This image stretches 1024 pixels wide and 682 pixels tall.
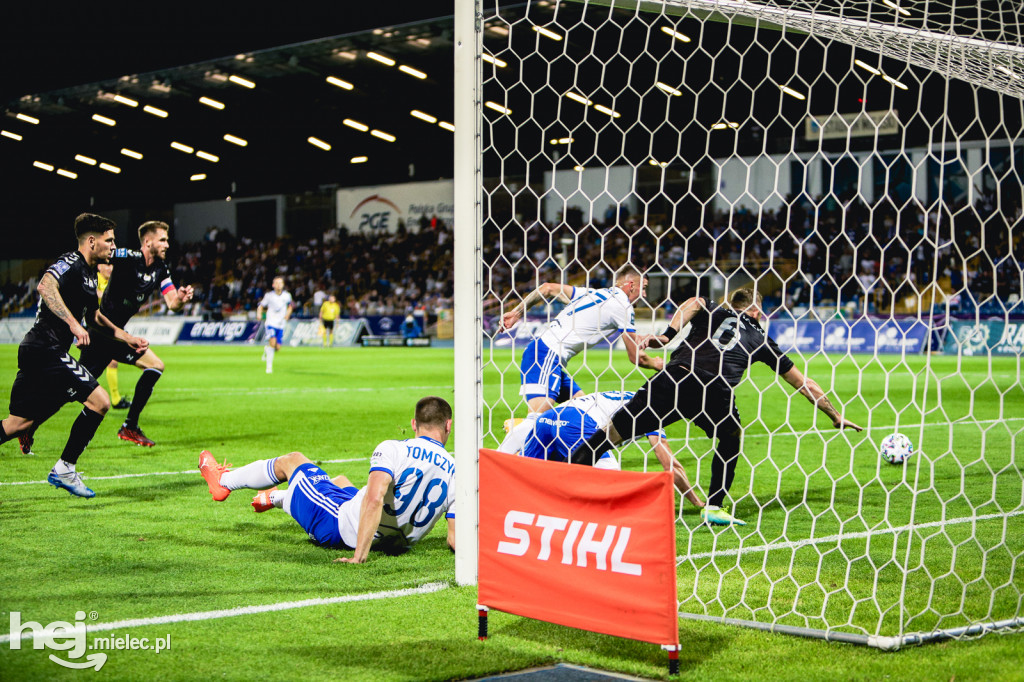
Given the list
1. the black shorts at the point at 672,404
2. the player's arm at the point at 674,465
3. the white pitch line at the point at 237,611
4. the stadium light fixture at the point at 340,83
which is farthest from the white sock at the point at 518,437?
the stadium light fixture at the point at 340,83

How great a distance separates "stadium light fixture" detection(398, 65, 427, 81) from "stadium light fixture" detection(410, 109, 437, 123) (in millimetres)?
4430

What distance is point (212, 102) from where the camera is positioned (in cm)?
3150

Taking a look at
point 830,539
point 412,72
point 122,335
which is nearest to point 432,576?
point 830,539

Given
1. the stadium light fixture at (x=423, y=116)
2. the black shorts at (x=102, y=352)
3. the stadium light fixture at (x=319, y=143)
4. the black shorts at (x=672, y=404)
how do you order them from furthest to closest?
1. the stadium light fixture at (x=319, y=143)
2. the stadium light fixture at (x=423, y=116)
3. the black shorts at (x=102, y=352)
4. the black shorts at (x=672, y=404)

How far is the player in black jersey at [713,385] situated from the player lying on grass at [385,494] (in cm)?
96

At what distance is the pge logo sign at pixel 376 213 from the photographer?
43.1 m

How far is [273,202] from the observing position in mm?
46906

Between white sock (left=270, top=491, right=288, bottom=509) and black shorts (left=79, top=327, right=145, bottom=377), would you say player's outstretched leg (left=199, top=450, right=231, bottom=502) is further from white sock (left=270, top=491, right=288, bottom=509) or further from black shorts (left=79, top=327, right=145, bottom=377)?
black shorts (left=79, top=327, right=145, bottom=377)

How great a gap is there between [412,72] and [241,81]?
502 cm

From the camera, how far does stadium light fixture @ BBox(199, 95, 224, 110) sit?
31031mm

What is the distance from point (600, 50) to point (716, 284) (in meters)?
13.8

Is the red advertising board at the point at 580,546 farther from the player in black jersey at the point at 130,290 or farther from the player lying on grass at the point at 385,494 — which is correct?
the player in black jersey at the point at 130,290

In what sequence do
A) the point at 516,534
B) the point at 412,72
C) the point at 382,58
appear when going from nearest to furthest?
1. the point at 516,534
2. the point at 382,58
3. the point at 412,72

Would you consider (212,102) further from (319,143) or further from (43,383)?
(43,383)
